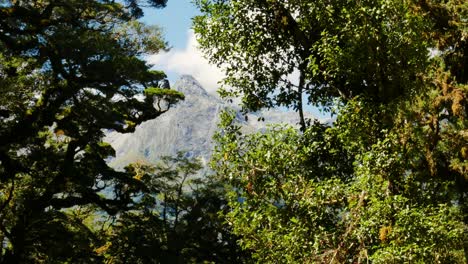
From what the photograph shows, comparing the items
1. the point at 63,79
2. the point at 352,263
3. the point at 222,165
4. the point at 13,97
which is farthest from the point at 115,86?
the point at 352,263

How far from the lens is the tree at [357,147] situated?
8055 mm

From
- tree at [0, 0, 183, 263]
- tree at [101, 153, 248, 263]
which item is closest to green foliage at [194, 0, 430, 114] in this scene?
tree at [0, 0, 183, 263]

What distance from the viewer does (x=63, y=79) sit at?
19891 millimetres

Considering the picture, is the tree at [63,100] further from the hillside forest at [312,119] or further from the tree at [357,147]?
the tree at [357,147]

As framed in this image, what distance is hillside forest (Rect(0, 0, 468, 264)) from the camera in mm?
8383

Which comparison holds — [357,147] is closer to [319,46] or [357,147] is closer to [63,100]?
[319,46]

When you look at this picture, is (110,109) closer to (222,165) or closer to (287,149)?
(222,165)

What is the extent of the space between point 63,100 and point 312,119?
12734 millimetres

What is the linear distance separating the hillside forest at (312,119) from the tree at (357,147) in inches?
1.3

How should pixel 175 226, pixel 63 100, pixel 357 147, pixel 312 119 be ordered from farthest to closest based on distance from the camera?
pixel 175 226 < pixel 63 100 < pixel 312 119 < pixel 357 147

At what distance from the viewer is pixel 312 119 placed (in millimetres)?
12180

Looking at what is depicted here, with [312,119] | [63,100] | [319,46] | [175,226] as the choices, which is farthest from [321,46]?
[175,226]

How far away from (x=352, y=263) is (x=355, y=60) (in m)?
4.11

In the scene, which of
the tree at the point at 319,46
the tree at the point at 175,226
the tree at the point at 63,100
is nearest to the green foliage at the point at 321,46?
the tree at the point at 319,46
